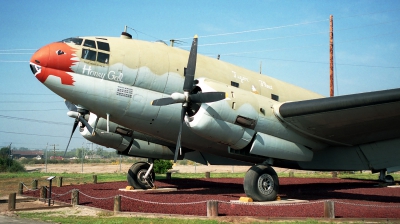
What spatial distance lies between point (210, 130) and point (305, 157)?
5.21 meters

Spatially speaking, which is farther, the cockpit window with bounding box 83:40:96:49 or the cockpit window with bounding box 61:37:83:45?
the cockpit window with bounding box 83:40:96:49

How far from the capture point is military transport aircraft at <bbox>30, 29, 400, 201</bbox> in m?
14.7

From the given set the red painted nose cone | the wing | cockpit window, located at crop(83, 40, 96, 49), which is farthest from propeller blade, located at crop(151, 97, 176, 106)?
the wing

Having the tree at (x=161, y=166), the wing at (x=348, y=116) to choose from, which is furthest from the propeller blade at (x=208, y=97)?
the tree at (x=161, y=166)

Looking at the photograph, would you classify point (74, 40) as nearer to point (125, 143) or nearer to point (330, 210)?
point (125, 143)

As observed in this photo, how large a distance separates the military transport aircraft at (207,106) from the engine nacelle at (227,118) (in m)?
0.04

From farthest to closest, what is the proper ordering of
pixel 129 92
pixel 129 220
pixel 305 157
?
pixel 305 157 < pixel 129 92 < pixel 129 220

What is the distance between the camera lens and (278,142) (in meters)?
16.2

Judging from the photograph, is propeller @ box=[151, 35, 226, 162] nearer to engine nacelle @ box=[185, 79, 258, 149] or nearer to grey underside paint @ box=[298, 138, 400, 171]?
engine nacelle @ box=[185, 79, 258, 149]

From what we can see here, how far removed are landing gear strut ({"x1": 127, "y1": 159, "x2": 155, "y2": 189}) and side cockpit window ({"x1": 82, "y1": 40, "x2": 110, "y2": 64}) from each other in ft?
27.4

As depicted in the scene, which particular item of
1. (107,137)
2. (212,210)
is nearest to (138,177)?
(107,137)

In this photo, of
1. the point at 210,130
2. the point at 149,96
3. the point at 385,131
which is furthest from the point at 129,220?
the point at 385,131

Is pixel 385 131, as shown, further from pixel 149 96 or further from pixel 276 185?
pixel 149 96

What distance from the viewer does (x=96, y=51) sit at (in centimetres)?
1535
